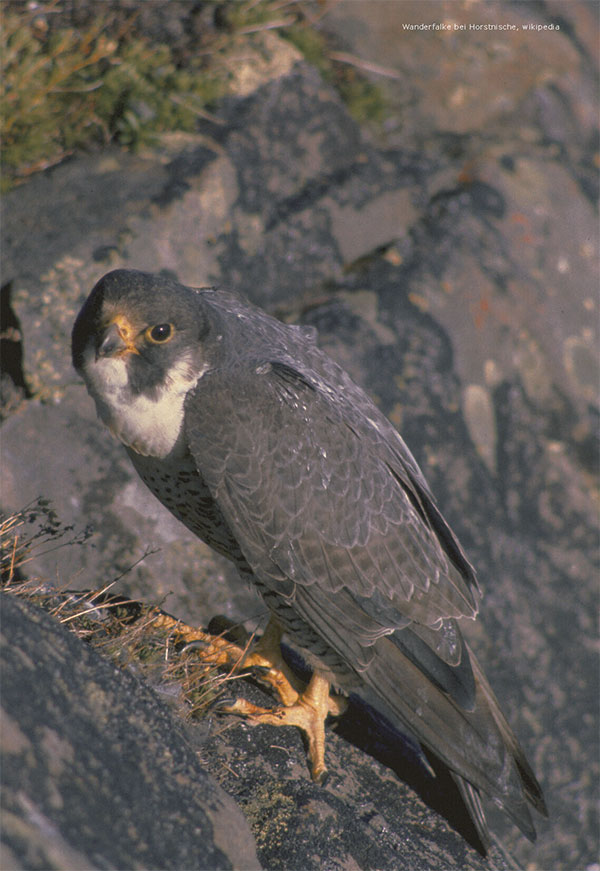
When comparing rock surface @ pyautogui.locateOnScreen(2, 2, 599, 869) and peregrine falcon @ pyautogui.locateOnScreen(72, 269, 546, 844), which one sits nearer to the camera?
peregrine falcon @ pyautogui.locateOnScreen(72, 269, 546, 844)

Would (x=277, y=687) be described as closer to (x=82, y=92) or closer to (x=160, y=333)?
(x=160, y=333)

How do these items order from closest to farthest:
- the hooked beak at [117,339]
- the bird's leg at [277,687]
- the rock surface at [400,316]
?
the hooked beak at [117,339], the bird's leg at [277,687], the rock surface at [400,316]

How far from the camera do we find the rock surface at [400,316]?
4.33 meters

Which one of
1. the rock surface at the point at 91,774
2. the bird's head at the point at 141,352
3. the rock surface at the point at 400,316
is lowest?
the rock surface at the point at 400,316

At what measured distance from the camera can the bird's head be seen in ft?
8.96

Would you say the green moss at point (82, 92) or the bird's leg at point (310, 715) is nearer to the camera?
the bird's leg at point (310, 715)

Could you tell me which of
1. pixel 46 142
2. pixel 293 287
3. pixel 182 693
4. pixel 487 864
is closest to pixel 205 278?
pixel 293 287

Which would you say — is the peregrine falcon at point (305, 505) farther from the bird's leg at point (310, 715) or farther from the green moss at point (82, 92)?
the green moss at point (82, 92)

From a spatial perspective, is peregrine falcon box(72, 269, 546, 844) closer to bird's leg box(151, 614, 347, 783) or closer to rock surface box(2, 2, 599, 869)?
bird's leg box(151, 614, 347, 783)

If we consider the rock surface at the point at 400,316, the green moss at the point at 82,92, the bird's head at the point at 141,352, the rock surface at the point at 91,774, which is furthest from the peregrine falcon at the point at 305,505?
the green moss at the point at 82,92

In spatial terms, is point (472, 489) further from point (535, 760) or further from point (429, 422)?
point (535, 760)

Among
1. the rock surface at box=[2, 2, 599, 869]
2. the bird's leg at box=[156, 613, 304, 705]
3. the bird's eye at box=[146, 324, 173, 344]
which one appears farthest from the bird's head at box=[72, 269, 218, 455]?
the rock surface at box=[2, 2, 599, 869]

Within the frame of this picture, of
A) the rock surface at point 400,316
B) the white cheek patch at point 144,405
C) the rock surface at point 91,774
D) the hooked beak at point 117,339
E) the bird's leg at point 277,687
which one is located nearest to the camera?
the rock surface at point 91,774

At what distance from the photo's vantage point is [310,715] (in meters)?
3.18
